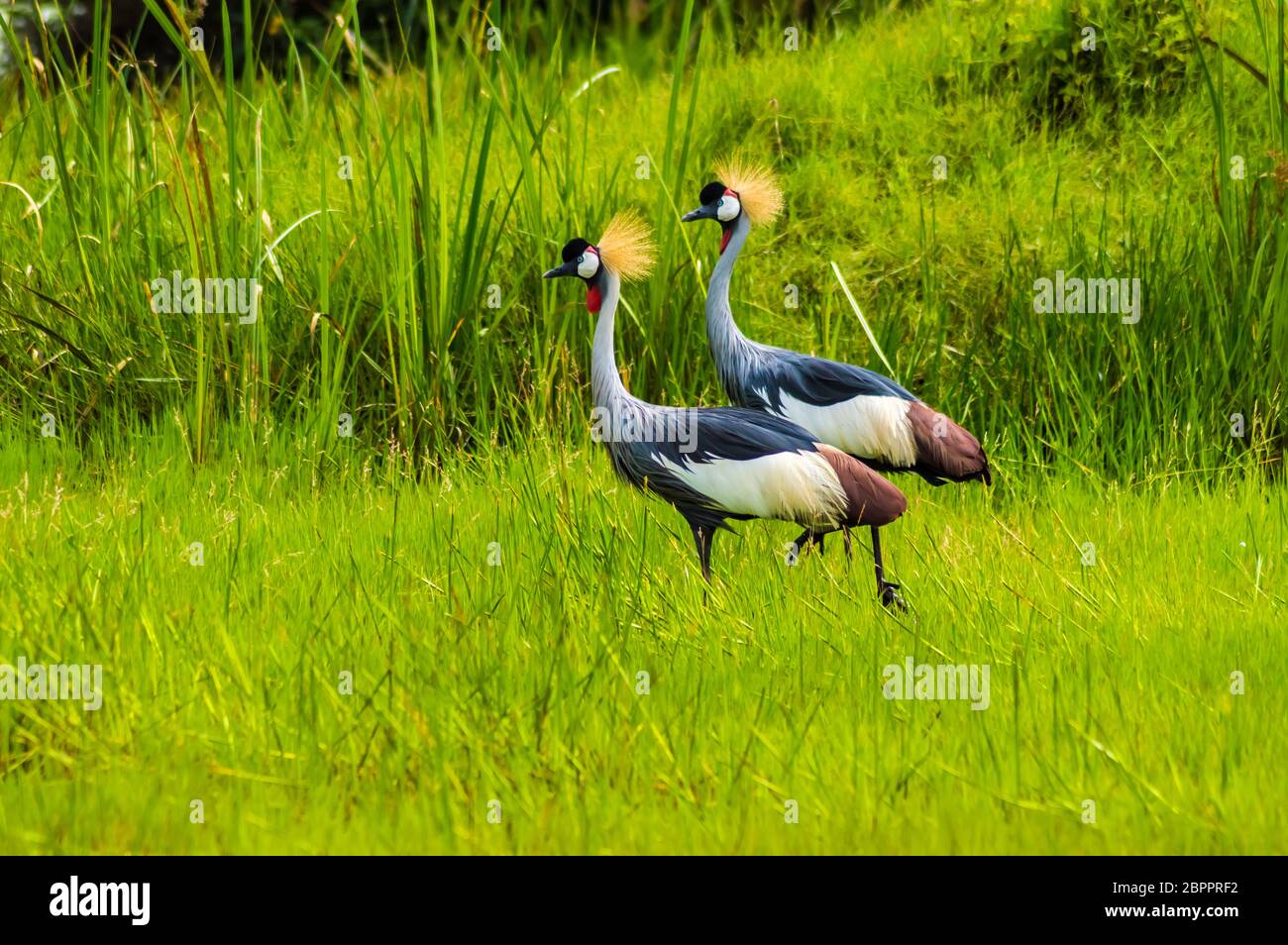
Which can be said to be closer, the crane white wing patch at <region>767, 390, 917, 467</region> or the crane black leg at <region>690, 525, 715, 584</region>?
the crane black leg at <region>690, 525, 715, 584</region>

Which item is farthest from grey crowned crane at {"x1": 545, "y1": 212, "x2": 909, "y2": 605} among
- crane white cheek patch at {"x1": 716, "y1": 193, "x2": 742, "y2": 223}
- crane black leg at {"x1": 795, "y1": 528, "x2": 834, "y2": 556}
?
crane white cheek patch at {"x1": 716, "y1": 193, "x2": 742, "y2": 223}

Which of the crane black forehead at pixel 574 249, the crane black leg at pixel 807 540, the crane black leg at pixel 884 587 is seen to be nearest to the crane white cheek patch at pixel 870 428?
the crane black leg at pixel 807 540

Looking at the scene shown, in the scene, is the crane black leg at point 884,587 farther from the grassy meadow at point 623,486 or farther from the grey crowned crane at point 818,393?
the grey crowned crane at point 818,393

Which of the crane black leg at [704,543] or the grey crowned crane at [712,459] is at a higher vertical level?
the grey crowned crane at [712,459]

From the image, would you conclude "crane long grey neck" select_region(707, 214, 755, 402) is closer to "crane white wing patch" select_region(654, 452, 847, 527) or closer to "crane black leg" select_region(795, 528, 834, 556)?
"crane black leg" select_region(795, 528, 834, 556)

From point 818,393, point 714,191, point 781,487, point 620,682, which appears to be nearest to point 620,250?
point 714,191

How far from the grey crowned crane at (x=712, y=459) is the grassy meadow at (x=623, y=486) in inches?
8.1

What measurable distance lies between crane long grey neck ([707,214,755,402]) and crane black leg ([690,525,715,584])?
2.77 feet

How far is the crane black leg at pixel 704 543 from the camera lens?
15.2 feet

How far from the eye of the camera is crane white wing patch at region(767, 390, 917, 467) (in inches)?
202

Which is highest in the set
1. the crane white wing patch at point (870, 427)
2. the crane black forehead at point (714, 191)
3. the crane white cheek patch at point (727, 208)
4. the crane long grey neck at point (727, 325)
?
the crane black forehead at point (714, 191)

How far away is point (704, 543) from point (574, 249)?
1.07 meters

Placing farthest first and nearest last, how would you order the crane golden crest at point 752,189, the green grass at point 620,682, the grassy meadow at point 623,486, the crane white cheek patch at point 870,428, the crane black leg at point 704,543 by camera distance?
the crane golden crest at point 752,189
the crane white cheek patch at point 870,428
the crane black leg at point 704,543
the grassy meadow at point 623,486
the green grass at point 620,682
